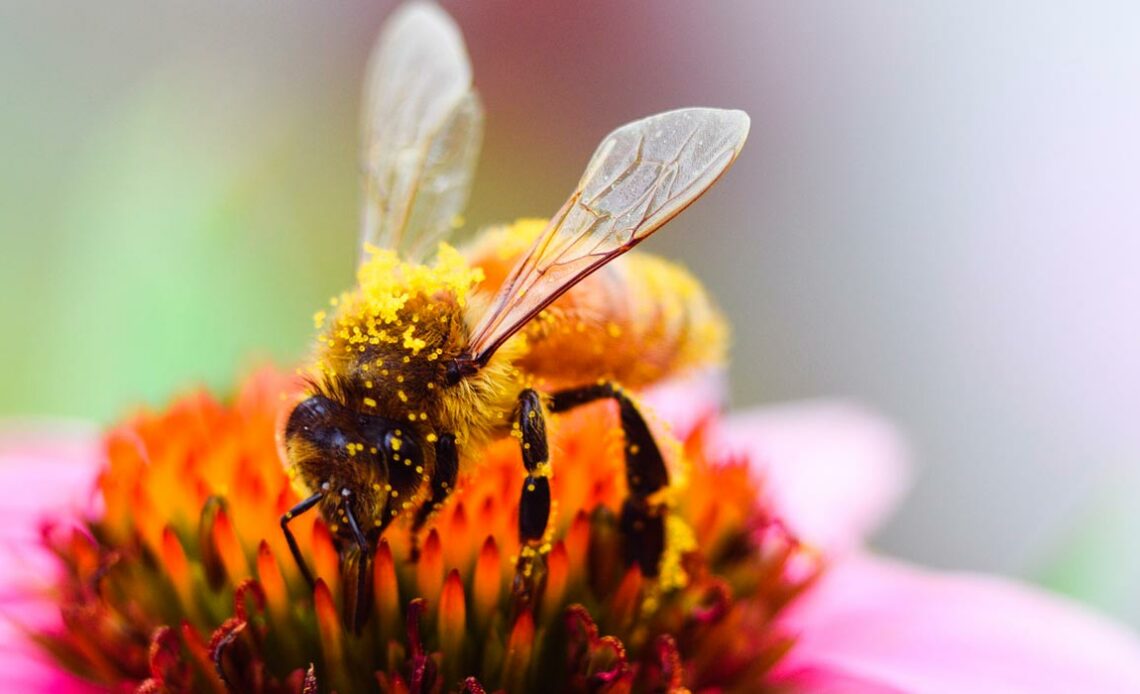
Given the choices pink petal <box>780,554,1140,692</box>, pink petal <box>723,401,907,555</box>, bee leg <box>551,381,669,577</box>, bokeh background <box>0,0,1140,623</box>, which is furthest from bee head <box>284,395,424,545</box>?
bokeh background <box>0,0,1140,623</box>

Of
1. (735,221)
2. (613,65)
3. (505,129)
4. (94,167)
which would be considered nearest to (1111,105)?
(735,221)

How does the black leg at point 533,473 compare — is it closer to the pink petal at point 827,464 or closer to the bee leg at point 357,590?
the bee leg at point 357,590

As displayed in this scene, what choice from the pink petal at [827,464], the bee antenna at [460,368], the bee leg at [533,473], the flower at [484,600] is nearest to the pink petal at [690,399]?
the pink petal at [827,464]

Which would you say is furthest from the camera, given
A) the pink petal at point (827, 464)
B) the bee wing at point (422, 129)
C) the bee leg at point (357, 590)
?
the pink petal at point (827, 464)

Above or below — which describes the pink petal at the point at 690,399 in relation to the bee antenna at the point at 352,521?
below

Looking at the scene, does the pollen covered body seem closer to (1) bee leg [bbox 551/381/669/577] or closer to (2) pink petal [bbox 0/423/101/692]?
(1) bee leg [bbox 551/381/669/577]

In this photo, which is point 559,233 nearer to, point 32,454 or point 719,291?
point 32,454

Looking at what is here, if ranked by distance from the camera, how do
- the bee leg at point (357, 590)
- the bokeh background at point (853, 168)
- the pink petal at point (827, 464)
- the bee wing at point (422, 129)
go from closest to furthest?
the bee leg at point (357, 590) < the bee wing at point (422, 129) < the pink petal at point (827, 464) < the bokeh background at point (853, 168)
